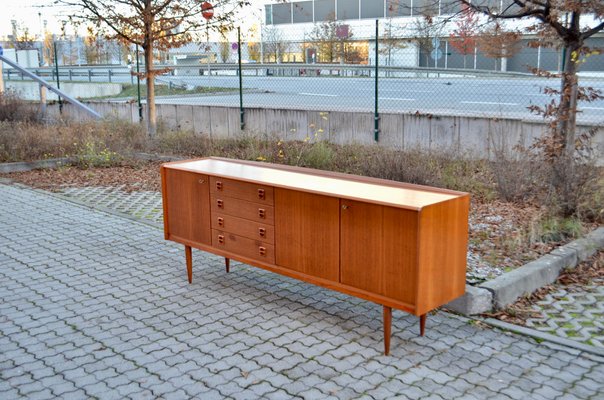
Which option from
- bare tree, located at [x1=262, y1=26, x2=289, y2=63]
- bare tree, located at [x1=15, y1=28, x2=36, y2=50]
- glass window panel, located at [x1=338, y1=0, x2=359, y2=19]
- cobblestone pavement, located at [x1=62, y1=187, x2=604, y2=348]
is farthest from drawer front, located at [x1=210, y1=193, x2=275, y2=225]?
bare tree, located at [x1=15, y1=28, x2=36, y2=50]

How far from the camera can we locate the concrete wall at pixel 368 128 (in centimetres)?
1062

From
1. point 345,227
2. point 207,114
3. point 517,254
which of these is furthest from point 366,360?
point 207,114

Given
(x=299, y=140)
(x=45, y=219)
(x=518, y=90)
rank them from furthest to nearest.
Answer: (x=518, y=90)
(x=299, y=140)
(x=45, y=219)

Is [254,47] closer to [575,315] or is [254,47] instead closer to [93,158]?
[93,158]

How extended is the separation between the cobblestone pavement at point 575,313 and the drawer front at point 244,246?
6.99ft

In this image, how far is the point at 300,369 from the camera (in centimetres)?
447

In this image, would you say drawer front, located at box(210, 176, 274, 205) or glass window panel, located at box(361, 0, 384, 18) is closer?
drawer front, located at box(210, 176, 274, 205)

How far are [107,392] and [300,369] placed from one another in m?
1.25

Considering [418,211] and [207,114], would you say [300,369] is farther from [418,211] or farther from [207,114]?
[207,114]

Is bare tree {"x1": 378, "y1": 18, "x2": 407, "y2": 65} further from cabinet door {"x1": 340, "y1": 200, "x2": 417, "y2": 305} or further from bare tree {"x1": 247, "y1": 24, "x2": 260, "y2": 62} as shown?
cabinet door {"x1": 340, "y1": 200, "x2": 417, "y2": 305}

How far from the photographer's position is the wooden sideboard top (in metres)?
4.66

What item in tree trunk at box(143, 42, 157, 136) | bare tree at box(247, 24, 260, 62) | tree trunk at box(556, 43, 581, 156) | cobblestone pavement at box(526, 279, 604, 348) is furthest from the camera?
bare tree at box(247, 24, 260, 62)

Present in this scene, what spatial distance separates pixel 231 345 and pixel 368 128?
328 inches

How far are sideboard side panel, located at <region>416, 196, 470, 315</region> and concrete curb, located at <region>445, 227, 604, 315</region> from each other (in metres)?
0.54
